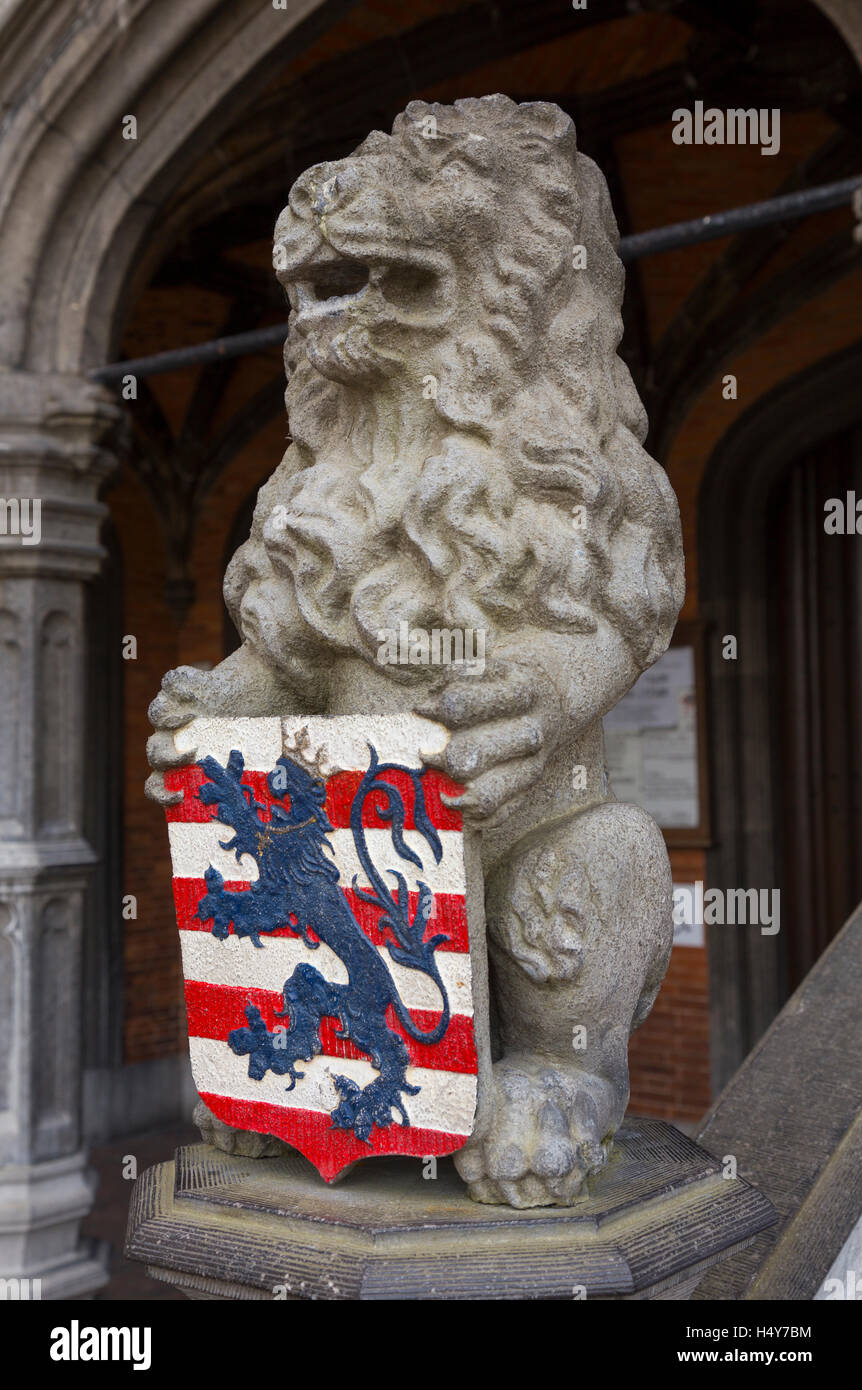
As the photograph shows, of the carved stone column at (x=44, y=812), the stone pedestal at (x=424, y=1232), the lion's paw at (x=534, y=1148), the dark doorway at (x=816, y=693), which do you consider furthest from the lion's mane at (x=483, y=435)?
the dark doorway at (x=816, y=693)

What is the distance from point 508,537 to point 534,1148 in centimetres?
76

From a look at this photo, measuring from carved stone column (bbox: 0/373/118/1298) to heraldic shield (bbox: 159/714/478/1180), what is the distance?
221 centimetres

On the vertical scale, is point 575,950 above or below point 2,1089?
above

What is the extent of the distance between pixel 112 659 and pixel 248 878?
522 cm

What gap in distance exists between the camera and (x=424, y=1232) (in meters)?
1.54

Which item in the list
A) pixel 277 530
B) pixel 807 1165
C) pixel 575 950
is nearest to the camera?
pixel 575 950

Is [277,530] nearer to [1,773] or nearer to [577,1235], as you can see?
[577,1235]

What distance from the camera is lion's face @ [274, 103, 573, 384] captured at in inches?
68.4

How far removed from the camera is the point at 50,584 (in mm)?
3906

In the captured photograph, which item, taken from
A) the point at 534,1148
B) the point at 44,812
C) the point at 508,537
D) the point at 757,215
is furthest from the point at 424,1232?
the point at 44,812

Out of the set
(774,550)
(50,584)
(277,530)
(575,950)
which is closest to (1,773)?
(50,584)

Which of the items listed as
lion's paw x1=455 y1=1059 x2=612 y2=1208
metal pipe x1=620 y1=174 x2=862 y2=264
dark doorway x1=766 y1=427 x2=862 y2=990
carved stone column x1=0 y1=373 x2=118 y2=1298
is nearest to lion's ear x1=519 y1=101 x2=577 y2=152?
metal pipe x1=620 y1=174 x2=862 y2=264

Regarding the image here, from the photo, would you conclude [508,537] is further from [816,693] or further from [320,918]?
[816,693]

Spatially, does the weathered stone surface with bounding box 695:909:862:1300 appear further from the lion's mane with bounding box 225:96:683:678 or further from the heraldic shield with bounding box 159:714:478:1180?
the lion's mane with bounding box 225:96:683:678
